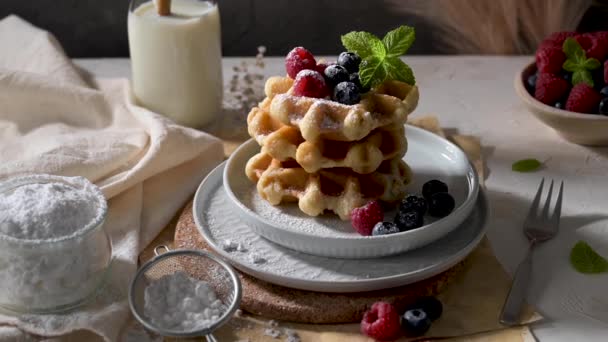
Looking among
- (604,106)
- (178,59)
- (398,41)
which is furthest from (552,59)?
(178,59)

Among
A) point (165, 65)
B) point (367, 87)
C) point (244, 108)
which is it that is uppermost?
point (367, 87)

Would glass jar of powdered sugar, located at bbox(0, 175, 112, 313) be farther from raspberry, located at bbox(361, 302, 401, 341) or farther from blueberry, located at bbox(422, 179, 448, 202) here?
blueberry, located at bbox(422, 179, 448, 202)

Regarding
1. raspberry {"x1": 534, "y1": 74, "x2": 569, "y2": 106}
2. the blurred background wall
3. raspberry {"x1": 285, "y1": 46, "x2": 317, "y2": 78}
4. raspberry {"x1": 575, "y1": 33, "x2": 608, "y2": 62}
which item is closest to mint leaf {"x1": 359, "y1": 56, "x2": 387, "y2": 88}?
raspberry {"x1": 285, "y1": 46, "x2": 317, "y2": 78}

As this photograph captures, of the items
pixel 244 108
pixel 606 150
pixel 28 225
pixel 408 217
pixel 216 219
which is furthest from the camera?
pixel 244 108

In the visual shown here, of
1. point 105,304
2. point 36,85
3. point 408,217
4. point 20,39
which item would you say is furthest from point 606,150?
point 20,39

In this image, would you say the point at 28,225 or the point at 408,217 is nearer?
the point at 28,225

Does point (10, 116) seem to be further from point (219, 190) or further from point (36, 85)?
point (219, 190)

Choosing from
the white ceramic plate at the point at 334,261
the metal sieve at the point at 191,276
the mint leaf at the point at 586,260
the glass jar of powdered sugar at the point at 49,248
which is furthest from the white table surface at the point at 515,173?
the glass jar of powdered sugar at the point at 49,248
